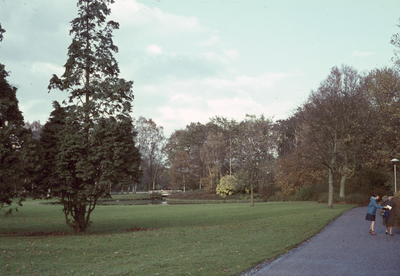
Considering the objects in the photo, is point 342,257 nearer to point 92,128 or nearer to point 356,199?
point 92,128

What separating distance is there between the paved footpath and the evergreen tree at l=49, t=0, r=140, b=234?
8.87m

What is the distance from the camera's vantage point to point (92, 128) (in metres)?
15.9

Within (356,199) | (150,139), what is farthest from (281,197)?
(150,139)

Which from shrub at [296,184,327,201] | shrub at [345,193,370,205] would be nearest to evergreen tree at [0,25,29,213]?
shrub at [345,193,370,205]

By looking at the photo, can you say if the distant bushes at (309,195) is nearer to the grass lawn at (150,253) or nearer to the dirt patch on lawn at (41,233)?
the grass lawn at (150,253)

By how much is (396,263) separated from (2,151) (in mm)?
14070

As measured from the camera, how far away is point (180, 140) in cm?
7725

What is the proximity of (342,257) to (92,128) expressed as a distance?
39.4 ft

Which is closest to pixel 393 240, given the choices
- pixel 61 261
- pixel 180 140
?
pixel 61 261

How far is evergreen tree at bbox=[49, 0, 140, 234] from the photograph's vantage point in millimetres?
15008

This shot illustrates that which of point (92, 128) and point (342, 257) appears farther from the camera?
point (92, 128)

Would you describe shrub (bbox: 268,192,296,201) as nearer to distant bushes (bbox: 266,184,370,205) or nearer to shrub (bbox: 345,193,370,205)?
distant bushes (bbox: 266,184,370,205)

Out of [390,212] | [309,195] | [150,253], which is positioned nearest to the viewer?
[150,253]

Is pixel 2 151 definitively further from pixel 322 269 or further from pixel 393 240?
pixel 393 240
